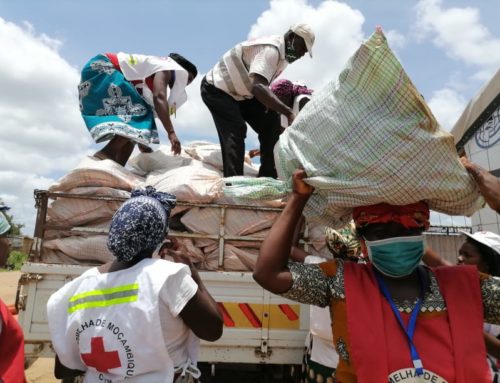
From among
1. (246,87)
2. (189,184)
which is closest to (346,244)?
(189,184)

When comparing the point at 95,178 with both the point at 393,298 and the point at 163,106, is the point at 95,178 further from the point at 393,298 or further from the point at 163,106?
the point at 393,298

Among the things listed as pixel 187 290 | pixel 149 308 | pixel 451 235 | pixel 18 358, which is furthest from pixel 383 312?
pixel 451 235

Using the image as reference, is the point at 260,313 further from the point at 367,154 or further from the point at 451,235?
the point at 451,235

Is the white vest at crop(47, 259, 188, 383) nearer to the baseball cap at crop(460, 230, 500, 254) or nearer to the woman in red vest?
the woman in red vest

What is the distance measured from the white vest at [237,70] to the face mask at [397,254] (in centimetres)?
242

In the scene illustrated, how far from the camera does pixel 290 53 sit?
356 centimetres

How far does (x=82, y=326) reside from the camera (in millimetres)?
1520

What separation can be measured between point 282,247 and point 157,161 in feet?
7.36

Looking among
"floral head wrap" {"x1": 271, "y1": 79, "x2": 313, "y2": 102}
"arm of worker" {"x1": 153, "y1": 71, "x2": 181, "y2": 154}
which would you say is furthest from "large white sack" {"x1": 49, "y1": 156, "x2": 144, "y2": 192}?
"floral head wrap" {"x1": 271, "y1": 79, "x2": 313, "y2": 102}

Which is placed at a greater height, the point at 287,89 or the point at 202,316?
the point at 287,89

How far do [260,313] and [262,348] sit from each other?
20 centimetres

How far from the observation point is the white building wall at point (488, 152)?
4488mm

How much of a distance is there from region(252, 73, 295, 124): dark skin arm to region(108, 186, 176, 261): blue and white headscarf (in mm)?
1830

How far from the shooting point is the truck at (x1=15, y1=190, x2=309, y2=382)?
258 centimetres
